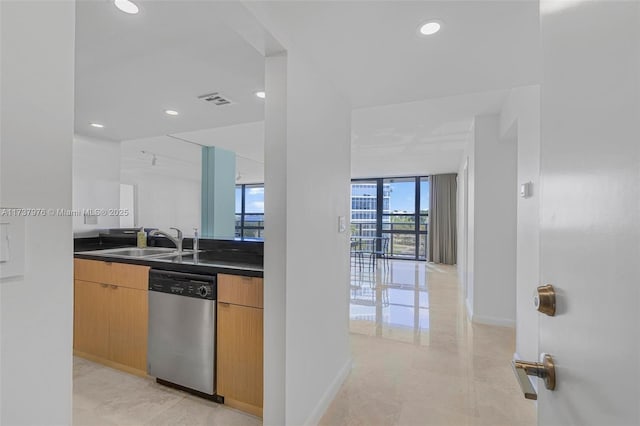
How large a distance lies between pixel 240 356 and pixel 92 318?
1.57 meters

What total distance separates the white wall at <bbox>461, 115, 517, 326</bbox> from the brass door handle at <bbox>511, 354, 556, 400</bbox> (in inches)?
120

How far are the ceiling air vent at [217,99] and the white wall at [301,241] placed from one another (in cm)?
96

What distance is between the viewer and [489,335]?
312 centimetres

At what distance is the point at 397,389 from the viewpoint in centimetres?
214

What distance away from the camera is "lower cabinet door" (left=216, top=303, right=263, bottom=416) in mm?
1798

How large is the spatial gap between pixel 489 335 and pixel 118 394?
338cm

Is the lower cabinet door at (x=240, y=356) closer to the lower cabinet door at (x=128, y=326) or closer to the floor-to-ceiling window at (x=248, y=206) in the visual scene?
the lower cabinet door at (x=128, y=326)

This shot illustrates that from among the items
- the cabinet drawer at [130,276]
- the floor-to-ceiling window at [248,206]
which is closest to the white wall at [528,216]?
the cabinet drawer at [130,276]

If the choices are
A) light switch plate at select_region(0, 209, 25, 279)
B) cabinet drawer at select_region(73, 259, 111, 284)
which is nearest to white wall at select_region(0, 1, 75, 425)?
light switch plate at select_region(0, 209, 25, 279)

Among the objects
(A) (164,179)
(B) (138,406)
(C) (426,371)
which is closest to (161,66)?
(B) (138,406)

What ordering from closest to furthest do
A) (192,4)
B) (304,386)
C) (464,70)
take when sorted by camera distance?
(192,4)
(304,386)
(464,70)

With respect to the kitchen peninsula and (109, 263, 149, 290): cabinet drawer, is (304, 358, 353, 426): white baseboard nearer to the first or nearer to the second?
the kitchen peninsula

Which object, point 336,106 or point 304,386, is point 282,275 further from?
point 336,106

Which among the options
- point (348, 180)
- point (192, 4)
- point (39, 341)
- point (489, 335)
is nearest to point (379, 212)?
point (489, 335)
